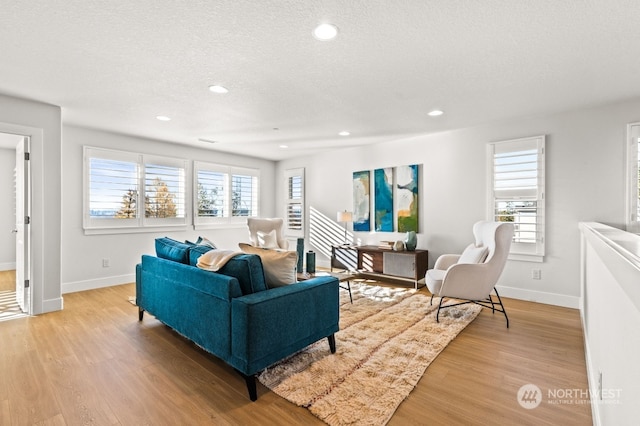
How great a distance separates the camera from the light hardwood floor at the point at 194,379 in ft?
5.86

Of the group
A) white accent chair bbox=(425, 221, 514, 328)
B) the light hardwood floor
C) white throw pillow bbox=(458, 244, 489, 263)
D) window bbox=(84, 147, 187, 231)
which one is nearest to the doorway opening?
the light hardwood floor

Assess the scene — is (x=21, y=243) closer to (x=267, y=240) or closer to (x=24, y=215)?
(x=24, y=215)

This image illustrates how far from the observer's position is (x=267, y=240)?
5715 mm

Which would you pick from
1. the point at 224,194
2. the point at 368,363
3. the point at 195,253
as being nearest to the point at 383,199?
the point at 224,194

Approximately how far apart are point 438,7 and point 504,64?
109 cm

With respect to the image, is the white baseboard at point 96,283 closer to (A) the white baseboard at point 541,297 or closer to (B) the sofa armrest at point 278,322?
(B) the sofa armrest at point 278,322

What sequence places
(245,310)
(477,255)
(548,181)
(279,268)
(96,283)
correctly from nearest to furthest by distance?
1. (245,310)
2. (279,268)
3. (477,255)
4. (548,181)
5. (96,283)

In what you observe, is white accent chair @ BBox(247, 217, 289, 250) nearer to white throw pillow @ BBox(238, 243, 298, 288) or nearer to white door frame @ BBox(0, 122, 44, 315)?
white door frame @ BBox(0, 122, 44, 315)

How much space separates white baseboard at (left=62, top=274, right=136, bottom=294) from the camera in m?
4.50

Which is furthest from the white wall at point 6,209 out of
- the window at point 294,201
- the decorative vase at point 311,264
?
the decorative vase at point 311,264

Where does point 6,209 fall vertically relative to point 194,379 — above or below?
above

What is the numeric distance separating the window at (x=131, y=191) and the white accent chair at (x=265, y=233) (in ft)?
4.31

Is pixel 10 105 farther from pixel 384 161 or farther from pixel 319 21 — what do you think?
pixel 384 161

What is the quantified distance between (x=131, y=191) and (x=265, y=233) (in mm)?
2363
